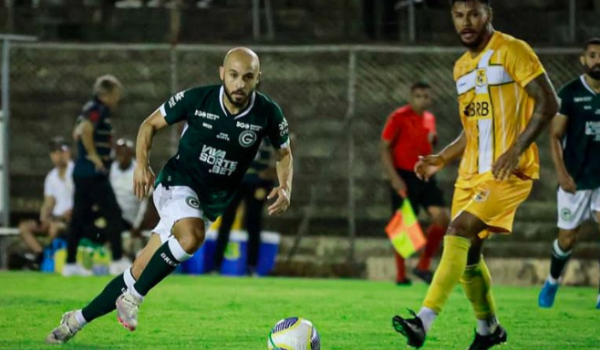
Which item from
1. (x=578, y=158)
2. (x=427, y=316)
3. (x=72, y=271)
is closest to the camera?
(x=427, y=316)

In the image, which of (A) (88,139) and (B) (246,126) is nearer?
(B) (246,126)

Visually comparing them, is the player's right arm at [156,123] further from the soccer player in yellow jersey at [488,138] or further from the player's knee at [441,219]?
the player's knee at [441,219]

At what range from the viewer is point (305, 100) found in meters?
20.7

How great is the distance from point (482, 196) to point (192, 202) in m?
1.88

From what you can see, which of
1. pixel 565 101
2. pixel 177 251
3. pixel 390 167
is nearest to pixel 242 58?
pixel 177 251

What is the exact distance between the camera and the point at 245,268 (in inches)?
760

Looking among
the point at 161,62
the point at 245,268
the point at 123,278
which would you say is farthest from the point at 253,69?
the point at 161,62

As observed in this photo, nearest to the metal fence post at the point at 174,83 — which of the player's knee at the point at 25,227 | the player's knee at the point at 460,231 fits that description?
the player's knee at the point at 25,227

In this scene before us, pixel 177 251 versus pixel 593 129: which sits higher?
pixel 593 129

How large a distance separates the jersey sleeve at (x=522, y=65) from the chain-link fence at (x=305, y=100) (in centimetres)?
1022

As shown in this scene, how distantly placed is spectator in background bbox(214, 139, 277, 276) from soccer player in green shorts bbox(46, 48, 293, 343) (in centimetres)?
877

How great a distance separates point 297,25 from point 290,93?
151cm

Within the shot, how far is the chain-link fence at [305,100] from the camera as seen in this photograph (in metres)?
20.0

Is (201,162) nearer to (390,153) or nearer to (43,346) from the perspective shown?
(43,346)
